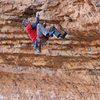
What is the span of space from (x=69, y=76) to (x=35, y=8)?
2151 mm

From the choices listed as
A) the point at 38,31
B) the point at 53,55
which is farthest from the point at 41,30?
the point at 53,55

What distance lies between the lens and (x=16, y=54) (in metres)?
5.37

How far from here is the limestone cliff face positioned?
151 inches

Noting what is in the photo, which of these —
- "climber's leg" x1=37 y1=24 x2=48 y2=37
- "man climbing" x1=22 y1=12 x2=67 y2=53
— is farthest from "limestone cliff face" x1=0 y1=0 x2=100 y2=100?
"climber's leg" x1=37 y1=24 x2=48 y2=37

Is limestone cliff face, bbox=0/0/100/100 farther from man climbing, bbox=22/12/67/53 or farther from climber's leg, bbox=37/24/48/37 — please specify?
climber's leg, bbox=37/24/48/37

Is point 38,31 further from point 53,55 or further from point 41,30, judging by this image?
point 53,55

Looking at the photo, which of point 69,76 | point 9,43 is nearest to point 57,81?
point 69,76

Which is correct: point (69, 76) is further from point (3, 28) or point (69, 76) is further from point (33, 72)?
point (3, 28)

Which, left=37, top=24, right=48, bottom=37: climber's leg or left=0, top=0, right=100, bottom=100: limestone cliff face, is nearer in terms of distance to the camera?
left=37, top=24, right=48, bottom=37: climber's leg

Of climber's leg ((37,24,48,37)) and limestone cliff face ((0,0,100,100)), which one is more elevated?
climber's leg ((37,24,48,37))

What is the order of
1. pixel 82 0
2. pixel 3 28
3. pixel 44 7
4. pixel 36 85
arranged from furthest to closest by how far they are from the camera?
1. pixel 36 85
2. pixel 3 28
3. pixel 44 7
4. pixel 82 0

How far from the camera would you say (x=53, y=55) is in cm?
490

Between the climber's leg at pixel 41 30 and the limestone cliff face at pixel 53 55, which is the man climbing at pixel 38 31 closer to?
the climber's leg at pixel 41 30

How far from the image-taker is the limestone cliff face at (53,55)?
3.84 meters
